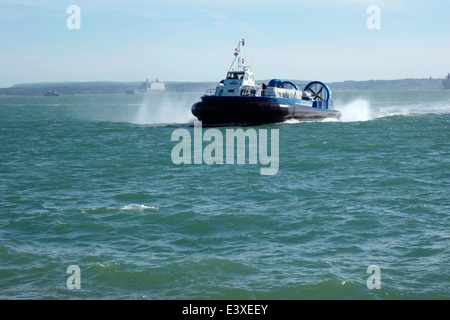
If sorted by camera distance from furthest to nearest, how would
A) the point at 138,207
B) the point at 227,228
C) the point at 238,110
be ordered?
the point at 238,110, the point at 138,207, the point at 227,228

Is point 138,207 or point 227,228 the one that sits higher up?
point 138,207

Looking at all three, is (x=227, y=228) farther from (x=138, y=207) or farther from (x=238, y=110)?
(x=238, y=110)

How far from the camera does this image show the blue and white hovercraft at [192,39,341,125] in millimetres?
34625

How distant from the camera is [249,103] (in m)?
34.8

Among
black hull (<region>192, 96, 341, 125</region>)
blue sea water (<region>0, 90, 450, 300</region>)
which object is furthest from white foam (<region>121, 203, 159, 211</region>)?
black hull (<region>192, 96, 341, 125</region>)

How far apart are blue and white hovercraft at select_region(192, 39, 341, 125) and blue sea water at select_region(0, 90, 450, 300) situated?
10113 millimetres

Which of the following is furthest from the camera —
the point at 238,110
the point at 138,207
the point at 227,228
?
the point at 238,110

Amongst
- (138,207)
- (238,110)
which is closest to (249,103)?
(238,110)

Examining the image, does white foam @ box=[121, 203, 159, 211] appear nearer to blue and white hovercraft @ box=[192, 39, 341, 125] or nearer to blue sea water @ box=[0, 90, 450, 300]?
blue sea water @ box=[0, 90, 450, 300]

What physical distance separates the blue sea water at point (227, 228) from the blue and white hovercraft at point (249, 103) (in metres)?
10.1

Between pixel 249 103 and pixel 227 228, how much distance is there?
21721 millimetres
